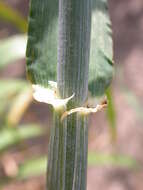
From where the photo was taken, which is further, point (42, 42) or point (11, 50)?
point (11, 50)

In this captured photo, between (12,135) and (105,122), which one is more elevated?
(12,135)

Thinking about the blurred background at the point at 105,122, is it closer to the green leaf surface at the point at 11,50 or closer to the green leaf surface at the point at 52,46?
the green leaf surface at the point at 11,50

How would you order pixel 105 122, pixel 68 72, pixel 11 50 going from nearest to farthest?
pixel 68 72 < pixel 11 50 < pixel 105 122

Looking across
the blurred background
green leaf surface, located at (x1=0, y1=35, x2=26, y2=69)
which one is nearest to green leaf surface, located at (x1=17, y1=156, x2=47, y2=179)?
the blurred background

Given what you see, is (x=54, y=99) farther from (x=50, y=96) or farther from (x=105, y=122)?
(x=105, y=122)

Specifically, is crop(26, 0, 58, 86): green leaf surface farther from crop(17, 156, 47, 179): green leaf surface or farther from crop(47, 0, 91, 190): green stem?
crop(17, 156, 47, 179): green leaf surface

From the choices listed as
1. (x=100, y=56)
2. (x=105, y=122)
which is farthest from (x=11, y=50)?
(x=105, y=122)

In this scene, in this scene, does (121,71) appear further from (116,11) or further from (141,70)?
(116,11)

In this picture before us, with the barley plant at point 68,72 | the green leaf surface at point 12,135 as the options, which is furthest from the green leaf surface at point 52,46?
the green leaf surface at point 12,135
